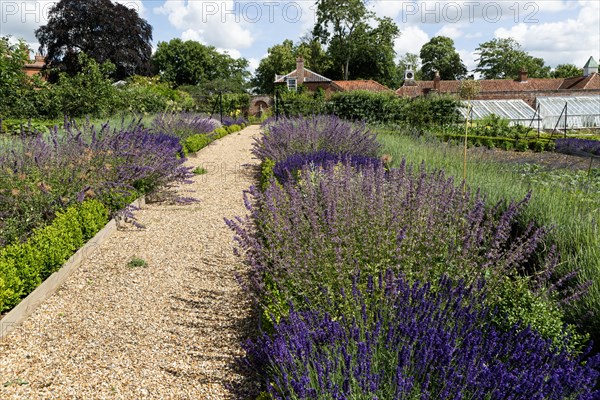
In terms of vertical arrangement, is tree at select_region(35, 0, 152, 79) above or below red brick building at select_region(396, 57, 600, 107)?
above

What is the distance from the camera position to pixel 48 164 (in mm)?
5992

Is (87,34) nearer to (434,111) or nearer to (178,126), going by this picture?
(178,126)

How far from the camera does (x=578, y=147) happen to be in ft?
49.1

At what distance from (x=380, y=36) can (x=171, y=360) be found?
46446mm

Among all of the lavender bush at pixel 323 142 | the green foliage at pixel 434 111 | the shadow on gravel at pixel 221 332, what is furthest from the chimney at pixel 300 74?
the shadow on gravel at pixel 221 332

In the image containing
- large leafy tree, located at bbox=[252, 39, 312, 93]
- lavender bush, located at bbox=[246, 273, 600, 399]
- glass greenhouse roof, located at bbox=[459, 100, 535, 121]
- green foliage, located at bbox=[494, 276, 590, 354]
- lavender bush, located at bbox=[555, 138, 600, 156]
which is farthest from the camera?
large leafy tree, located at bbox=[252, 39, 312, 93]

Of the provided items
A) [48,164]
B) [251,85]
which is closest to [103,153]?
[48,164]

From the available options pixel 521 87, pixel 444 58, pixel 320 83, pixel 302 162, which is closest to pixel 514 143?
pixel 302 162

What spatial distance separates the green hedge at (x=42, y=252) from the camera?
12.8 ft

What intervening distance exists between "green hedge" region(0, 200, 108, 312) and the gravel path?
Answer: 23cm

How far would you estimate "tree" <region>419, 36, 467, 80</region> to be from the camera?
58.4m

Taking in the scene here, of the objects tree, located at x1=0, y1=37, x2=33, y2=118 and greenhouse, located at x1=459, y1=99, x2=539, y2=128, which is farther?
greenhouse, located at x1=459, y1=99, x2=539, y2=128

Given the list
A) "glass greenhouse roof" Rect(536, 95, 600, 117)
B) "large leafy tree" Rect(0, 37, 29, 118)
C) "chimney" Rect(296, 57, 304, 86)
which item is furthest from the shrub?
"chimney" Rect(296, 57, 304, 86)

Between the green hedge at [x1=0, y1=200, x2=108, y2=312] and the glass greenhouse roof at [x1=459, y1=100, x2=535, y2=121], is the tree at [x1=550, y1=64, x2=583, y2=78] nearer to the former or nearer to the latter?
the glass greenhouse roof at [x1=459, y1=100, x2=535, y2=121]
